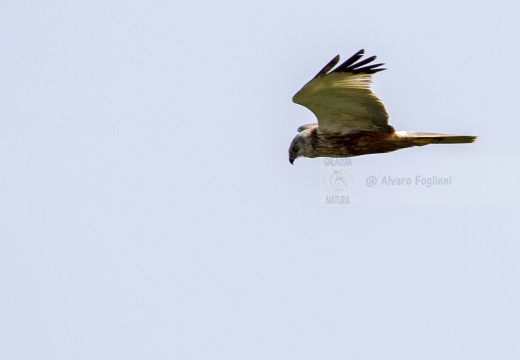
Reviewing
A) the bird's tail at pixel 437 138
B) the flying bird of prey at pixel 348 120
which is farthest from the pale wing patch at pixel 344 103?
the bird's tail at pixel 437 138

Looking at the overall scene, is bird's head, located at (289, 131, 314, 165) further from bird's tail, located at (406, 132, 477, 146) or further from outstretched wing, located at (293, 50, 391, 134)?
bird's tail, located at (406, 132, 477, 146)

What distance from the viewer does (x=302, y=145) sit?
48.1 ft

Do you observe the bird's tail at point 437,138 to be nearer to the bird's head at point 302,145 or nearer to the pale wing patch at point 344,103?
the pale wing patch at point 344,103

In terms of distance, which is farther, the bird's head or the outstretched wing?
the bird's head

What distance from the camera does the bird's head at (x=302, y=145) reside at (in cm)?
1462

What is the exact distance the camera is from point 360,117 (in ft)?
46.4

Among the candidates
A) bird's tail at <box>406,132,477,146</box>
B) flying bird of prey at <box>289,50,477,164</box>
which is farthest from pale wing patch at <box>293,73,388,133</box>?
bird's tail at <box>406,132,477,146</box>

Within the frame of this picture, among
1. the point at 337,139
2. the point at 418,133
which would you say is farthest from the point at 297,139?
the point at 418,133

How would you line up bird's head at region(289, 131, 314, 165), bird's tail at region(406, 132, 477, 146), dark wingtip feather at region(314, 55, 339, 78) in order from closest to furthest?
dark wingtip feather at region(314, 55, 339, 78), bird's tail at region(406, 132, 477, 146), bird's head at region(289, 131, 314, 165)

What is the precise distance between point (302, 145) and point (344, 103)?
95 centimetres

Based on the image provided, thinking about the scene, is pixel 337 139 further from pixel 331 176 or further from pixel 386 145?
pixel 331 176

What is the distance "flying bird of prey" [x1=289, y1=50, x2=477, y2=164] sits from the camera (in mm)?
13531

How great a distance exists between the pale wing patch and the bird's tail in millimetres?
366

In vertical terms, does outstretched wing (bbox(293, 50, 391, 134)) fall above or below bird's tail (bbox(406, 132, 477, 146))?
above
